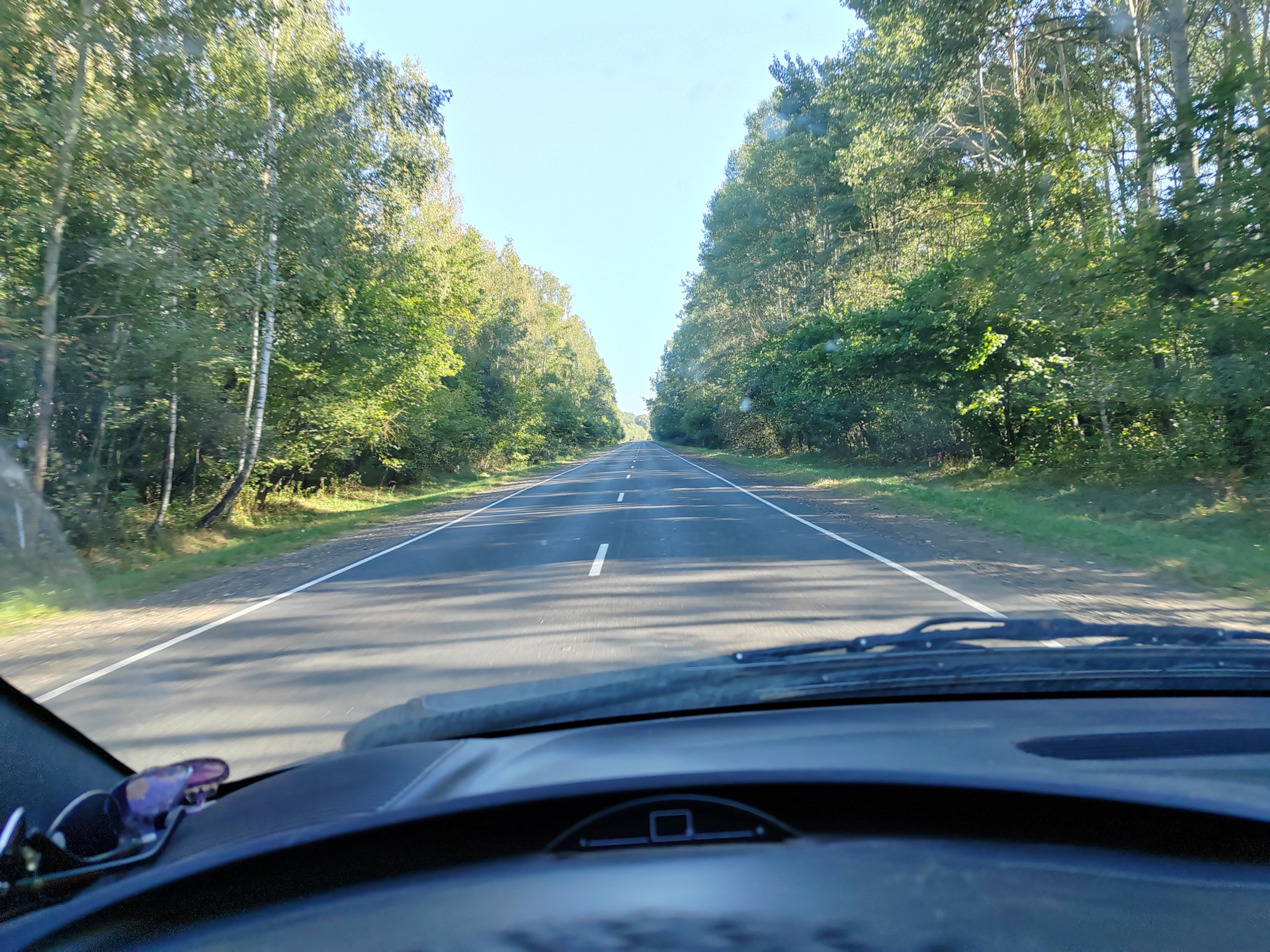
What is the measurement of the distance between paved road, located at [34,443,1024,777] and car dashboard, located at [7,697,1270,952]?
2313 millimetres

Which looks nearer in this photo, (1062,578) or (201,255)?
(1062,578)

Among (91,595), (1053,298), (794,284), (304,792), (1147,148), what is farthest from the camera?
(794,284)

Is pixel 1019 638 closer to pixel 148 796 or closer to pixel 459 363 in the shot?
pixel 148 796

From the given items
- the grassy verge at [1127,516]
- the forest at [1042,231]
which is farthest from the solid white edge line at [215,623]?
the forest at [1042,231]

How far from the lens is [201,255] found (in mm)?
15719

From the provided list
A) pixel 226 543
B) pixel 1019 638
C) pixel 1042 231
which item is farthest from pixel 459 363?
pixel 1019 638

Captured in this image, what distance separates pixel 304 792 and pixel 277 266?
A: 1923cm

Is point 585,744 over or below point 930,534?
over

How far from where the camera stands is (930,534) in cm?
1356

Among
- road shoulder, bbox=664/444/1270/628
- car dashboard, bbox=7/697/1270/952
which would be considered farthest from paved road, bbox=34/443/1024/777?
car dashboard, bbox=7/697/1270/952

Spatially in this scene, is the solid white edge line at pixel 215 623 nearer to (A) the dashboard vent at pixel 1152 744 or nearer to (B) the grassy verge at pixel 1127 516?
(A) the dashboard vent at pixel 1152 744

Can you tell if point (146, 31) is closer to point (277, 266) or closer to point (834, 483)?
point (277, 266)

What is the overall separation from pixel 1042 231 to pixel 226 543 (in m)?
19.6

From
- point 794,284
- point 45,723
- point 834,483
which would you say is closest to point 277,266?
point 834,483
